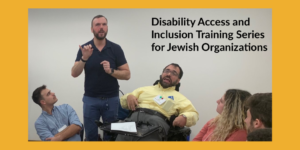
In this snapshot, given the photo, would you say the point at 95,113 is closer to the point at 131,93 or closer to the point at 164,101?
the point at 131,93

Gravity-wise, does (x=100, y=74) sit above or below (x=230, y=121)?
above

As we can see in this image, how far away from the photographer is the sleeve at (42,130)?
2.77 meters

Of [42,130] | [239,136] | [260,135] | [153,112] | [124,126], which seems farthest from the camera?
[153,112]

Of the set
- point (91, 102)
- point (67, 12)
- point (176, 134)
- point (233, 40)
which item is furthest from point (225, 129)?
point (67, 12)

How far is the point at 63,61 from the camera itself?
2957mm

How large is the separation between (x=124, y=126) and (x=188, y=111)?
2.35ft

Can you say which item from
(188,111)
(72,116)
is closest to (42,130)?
(72,116)

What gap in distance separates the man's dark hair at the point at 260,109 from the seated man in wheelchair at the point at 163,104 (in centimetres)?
71

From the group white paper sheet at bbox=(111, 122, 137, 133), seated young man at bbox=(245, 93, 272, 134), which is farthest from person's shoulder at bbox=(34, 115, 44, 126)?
seated young man at bbox=(245, 93, 272, 134)

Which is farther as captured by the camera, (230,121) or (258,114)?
(230,121)

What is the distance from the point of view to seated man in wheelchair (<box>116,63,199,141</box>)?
2.81 m

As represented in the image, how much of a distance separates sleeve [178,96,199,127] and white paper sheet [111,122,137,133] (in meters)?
0.56

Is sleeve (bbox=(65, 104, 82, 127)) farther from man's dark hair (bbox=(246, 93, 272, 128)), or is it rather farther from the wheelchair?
man's dark hair (bbox=(246, 93, 272, 128))

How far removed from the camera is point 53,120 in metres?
2.82
